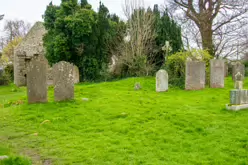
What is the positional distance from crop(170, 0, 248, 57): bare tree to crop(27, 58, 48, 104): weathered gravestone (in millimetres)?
14984

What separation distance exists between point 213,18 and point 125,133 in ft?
59.8

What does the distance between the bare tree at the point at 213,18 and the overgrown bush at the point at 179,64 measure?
5637 mm

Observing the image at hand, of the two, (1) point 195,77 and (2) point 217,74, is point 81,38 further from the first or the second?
(2) point 217,74

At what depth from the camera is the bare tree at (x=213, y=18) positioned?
19.7 meters

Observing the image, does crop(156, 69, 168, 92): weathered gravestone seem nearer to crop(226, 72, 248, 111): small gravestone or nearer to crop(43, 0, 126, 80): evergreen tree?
crop(226, 72, 248, 111): small gravestone

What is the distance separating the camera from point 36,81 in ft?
28.5

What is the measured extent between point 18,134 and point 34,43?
729 inches

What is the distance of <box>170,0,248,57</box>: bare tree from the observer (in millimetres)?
19688

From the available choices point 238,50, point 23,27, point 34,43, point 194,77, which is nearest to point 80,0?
point 34,43

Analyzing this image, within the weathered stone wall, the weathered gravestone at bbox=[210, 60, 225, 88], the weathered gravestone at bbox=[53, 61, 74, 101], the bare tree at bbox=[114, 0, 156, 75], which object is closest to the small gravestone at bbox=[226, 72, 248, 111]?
the weathered gravestone at bbox=[210, 60, 225, 88]

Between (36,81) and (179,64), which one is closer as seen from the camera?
(36,81)

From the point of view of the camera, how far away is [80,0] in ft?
66.0

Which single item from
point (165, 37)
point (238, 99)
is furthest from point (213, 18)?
point (238, 99)

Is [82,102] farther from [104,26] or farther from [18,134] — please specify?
[104,26]
